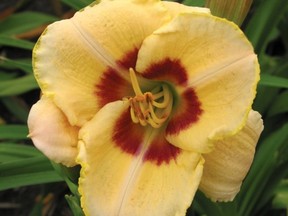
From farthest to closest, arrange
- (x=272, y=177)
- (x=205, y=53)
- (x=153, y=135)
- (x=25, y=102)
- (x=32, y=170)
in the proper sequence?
(x=25, y=102) → (x=272, y=177) → (x=32, y=170) → (x=153, y=135) → (x=205, y=53)

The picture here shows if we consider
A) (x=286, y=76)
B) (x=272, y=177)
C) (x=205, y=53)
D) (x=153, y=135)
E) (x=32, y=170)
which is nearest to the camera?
(x=205, y=53)

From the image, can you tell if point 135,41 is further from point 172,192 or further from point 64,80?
point 172,192

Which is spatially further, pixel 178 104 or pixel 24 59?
pixel 24 59

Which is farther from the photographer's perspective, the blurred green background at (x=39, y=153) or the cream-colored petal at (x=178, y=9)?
the blurred green background at (x=39, y=153)

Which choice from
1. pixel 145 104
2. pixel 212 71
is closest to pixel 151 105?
pixel 145 104

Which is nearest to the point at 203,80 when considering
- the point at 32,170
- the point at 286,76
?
the point at 32,170

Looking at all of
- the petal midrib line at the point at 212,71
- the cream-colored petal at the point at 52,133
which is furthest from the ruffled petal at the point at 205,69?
the cream-colored petal at the point at 52,133

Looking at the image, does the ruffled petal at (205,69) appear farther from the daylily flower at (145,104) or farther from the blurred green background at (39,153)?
the blurred green background at (39,153)

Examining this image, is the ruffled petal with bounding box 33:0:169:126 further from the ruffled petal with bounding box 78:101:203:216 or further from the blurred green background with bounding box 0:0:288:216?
the blurred green background with bounding box 0:0:288:216

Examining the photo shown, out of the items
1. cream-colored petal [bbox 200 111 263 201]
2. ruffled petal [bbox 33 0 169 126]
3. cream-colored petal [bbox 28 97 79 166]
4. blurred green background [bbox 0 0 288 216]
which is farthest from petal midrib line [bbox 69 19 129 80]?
blurred green background [bbox 0 0 288 216]
